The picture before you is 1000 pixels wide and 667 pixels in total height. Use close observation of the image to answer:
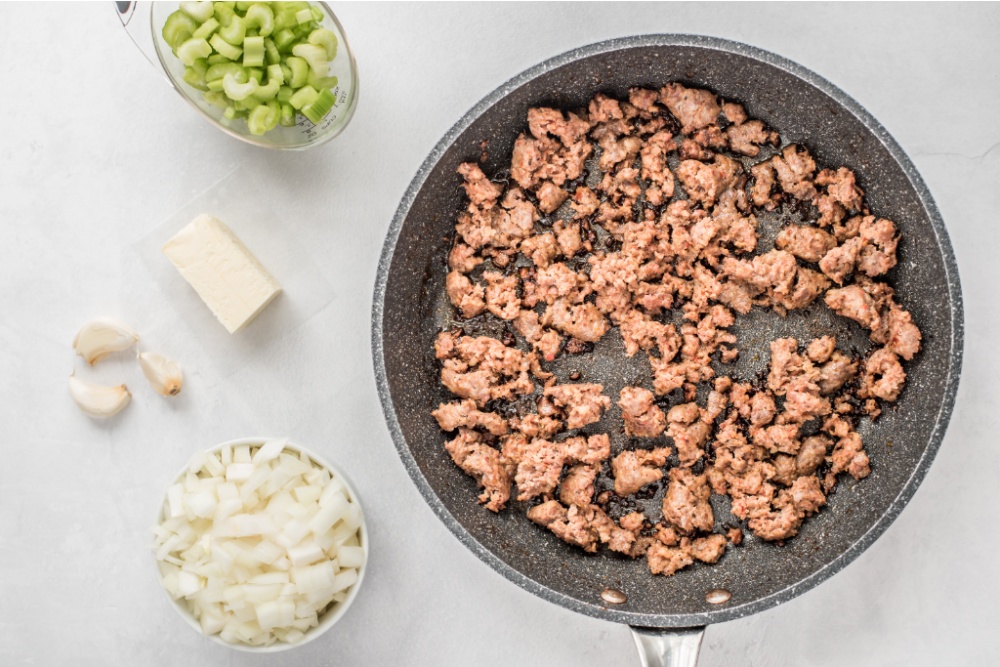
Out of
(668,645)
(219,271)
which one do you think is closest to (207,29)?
(219,271)

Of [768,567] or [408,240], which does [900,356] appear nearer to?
[768,567]

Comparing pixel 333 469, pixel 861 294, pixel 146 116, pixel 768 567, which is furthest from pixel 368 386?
pixel 861 294

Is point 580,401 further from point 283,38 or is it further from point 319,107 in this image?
point 283,38

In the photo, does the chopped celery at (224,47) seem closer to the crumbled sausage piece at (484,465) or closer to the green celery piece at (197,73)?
the green celery piece at (197,73)

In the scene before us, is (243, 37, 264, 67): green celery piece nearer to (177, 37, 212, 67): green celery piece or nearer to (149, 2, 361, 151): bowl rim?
(177, 37, 212, 67): green celery piece

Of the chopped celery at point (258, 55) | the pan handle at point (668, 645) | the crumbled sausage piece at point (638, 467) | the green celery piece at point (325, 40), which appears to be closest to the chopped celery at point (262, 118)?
the chopped celery at point (258, 55)

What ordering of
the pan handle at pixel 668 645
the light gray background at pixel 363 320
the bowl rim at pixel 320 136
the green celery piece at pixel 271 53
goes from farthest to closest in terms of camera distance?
the light gray background at pixel 363 320, the bowl rim at pixel 320 136, the green celery piece at pixel 271 53, the pan handle at pixel 668 645
